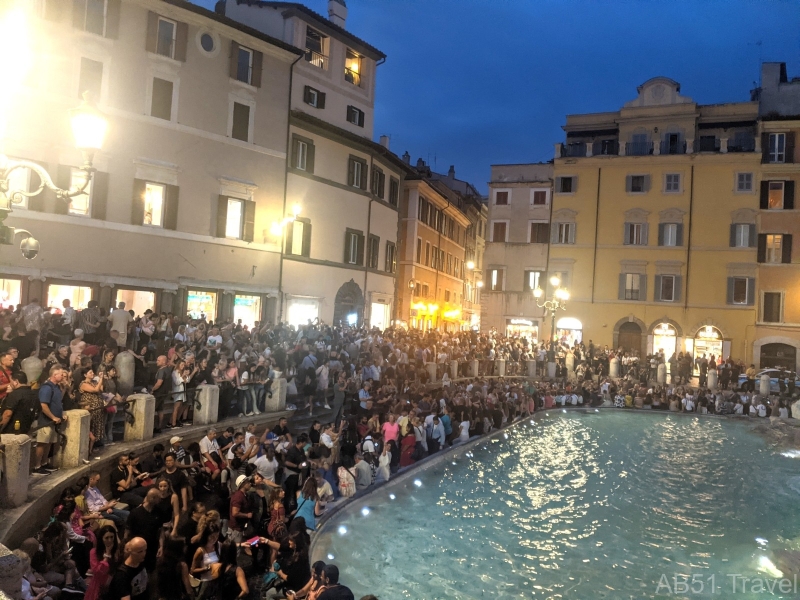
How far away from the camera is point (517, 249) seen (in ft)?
134

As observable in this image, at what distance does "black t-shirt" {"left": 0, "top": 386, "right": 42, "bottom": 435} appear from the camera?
866cm

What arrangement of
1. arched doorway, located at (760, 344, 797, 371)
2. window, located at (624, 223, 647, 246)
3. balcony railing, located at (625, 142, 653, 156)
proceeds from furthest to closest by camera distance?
balcony railing, located at (625, 142, 653, 156) → window, located at (624, 223, 647, 246) → arched doorway, located at (760, 344, 797, 371)

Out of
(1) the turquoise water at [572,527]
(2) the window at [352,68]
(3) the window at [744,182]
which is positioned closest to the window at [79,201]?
(1) the turquoise water at [572,527]

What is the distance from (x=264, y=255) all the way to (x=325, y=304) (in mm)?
4315

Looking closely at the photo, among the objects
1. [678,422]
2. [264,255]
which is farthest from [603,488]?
[264,255]

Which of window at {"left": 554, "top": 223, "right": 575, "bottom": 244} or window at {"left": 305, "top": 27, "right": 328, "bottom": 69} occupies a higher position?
window at {"left": 305, "top": 27, "right": 328, "bottom": 69}

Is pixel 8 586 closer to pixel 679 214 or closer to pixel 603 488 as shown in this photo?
pixel 603 488

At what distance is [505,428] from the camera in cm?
2058

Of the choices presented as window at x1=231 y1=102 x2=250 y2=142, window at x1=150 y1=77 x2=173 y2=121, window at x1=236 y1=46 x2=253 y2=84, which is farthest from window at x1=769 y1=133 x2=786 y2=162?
window at x1=150 y1=77 x2=173 y2=121

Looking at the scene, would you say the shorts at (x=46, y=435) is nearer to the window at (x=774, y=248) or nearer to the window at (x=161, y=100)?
the window at (x=161, y=100)

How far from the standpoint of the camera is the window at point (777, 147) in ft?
117

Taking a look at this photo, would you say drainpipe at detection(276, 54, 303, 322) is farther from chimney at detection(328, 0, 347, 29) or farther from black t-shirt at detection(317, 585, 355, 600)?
black t-shirt at detection(317, 585, 355, 600)

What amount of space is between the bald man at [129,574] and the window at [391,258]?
26745mm

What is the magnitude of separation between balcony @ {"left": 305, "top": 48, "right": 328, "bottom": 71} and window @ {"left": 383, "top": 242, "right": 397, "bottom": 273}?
9374 millimetres
